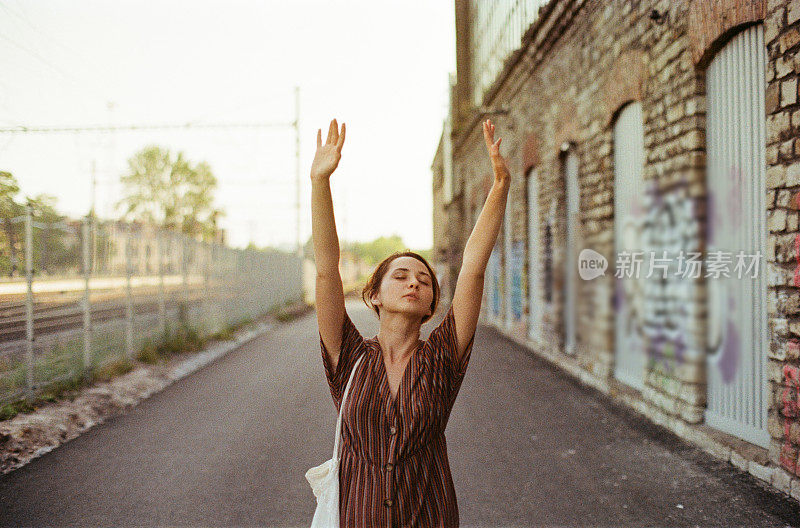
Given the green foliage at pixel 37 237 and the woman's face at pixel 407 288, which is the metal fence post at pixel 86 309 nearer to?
the green foliage at pixel 37 237

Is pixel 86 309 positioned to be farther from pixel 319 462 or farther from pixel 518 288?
pixel 518 288

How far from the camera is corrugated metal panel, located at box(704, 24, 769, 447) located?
16.6 feet

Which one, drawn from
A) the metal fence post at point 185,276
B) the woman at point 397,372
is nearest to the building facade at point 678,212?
the woman at point 397,372

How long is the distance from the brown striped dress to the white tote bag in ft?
0.08

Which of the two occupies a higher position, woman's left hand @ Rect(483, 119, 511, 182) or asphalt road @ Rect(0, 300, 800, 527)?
woman's left hand @ Rect(483, 119, 511, 182)

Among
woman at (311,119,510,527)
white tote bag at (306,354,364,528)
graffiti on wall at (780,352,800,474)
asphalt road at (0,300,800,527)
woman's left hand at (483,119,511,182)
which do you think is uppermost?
woman's left hand at (483,119,511,182)

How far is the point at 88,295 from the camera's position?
27.8ft

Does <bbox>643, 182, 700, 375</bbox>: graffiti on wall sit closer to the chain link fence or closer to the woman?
the woman

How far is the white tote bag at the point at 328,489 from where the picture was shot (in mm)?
2008

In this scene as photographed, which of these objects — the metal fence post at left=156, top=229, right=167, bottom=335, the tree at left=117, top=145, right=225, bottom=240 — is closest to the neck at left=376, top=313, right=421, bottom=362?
the metal fence post at left=156, top=229, right=167, bottom=335

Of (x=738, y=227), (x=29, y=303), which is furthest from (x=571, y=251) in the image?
(x=29, y=303)

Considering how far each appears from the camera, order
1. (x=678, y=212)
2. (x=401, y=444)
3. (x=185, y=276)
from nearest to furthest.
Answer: (x=401, y=444) → (x=678, y=212) → (x=185, y=276)

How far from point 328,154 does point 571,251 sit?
29.5ft

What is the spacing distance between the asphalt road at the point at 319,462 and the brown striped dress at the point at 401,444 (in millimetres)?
2173
